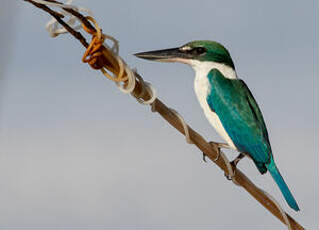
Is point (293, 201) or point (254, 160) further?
point (254, 160)

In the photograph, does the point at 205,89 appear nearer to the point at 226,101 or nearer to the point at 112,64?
the point at 226,101

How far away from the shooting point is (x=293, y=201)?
10.7 ft

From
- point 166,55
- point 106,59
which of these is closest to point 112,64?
point 106,59

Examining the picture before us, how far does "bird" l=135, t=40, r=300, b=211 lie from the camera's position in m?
3.55

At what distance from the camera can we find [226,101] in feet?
12.2

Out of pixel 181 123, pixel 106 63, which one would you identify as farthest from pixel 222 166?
pixel 106 63

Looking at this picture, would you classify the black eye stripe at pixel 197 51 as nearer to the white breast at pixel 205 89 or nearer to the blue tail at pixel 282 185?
the white breast at pixel 205 89

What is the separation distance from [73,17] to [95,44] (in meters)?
0.14

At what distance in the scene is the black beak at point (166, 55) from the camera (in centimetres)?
330

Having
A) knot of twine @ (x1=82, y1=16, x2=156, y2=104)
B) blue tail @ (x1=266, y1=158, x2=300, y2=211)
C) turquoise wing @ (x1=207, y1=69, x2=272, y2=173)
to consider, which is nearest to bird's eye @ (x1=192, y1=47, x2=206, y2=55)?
turquoise wing @ (x1=207, y1=69, x2=272, y2=173)

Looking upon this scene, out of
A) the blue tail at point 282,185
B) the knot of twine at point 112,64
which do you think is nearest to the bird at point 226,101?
the blue tail at point 282,185

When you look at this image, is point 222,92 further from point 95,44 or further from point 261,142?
point 95,44

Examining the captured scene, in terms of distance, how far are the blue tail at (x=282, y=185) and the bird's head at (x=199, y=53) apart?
824 mm

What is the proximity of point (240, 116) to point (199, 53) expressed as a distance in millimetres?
507
